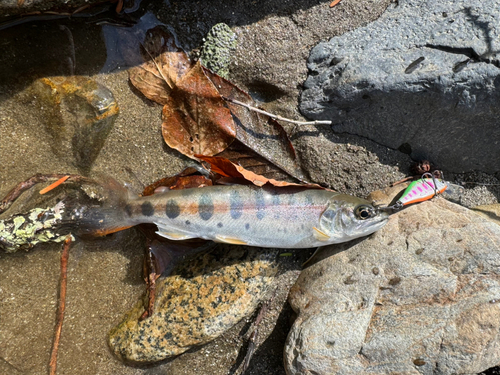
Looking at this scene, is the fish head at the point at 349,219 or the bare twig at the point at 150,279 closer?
the fish head at the point at 349,219

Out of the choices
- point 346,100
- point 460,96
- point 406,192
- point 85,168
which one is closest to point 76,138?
point 85,168

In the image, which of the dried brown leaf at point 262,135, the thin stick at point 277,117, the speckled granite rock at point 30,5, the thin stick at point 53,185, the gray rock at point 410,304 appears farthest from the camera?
the dried brown leaf at point 262,135

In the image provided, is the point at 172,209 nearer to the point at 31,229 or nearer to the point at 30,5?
the point at 31,229

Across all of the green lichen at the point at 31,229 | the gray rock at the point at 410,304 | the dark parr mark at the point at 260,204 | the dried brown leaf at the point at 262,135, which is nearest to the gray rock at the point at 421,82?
the dried brown leaf at the point at 262,135

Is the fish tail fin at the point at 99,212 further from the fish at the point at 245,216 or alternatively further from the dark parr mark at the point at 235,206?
the dark parr mark at the point at 235,206

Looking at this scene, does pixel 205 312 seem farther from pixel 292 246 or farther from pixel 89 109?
pixel 89 109

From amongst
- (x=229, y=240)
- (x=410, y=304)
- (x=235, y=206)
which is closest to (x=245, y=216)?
(x=235, y=206)
